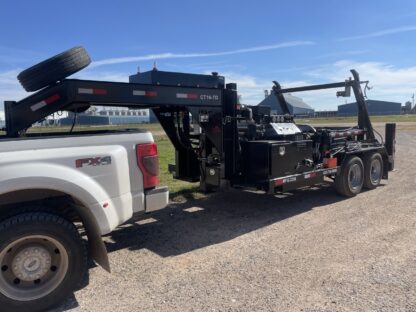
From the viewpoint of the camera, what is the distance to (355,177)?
8.86 meters

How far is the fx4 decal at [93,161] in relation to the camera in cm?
393

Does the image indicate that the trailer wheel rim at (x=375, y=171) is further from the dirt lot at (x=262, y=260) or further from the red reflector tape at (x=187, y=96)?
the red reflector tape at (x=187, y=96)

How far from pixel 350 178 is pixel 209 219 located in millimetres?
3463

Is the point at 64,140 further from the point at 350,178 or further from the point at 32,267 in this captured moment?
the point at 350,178

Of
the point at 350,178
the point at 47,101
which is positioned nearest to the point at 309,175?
the point at 350,178

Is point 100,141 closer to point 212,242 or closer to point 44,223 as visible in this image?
point 44,223

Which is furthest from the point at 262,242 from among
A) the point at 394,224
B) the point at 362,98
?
the point at 362,98

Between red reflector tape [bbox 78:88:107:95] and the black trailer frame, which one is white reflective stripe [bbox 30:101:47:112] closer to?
the black trailer frame

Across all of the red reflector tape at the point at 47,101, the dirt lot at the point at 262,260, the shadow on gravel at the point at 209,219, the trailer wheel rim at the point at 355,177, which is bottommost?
the dirt lot at the point at 262,260

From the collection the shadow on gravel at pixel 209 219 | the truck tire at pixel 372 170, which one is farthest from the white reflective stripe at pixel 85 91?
the truck tire at pixel 372 170

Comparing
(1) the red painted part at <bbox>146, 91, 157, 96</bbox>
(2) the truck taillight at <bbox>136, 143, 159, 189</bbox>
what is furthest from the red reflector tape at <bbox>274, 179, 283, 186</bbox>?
(2) the truck taillight at <bbox>136, 143, 159, 189</bbox>

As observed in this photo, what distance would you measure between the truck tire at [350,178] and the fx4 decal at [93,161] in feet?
18.5

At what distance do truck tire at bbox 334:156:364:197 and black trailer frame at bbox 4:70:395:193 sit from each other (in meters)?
0.28

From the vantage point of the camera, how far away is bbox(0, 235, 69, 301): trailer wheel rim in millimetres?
3621
